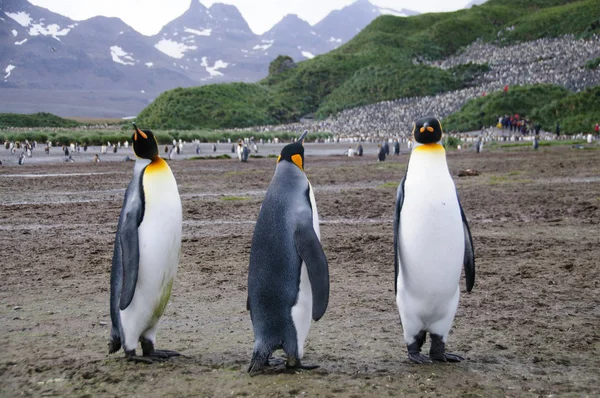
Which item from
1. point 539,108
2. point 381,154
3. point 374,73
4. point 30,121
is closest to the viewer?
point 381,154

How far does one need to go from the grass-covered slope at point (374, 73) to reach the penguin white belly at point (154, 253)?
76.2 meters

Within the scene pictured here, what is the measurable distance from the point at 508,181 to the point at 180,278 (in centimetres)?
1183

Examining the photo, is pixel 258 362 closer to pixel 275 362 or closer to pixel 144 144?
pixel 275 362

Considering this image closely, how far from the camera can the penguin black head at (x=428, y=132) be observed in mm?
4172

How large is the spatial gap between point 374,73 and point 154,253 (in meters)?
89.7

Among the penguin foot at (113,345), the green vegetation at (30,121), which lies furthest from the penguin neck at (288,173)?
the green vegetation at (30,121)

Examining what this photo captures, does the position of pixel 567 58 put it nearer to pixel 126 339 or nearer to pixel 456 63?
pixel 456 63

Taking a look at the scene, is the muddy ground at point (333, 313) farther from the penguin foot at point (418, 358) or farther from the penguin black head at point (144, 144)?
the penguin black head at point (144, 144)

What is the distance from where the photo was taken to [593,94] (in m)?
46.2

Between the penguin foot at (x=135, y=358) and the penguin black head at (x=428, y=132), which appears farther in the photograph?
the penguin black head at (x=428, y=132)

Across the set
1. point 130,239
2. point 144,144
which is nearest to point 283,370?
point 130,239

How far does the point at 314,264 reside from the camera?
367 centimetres

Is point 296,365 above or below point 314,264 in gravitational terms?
below

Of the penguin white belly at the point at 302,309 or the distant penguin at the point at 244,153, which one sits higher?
the distant penguin at the point at 244,153
